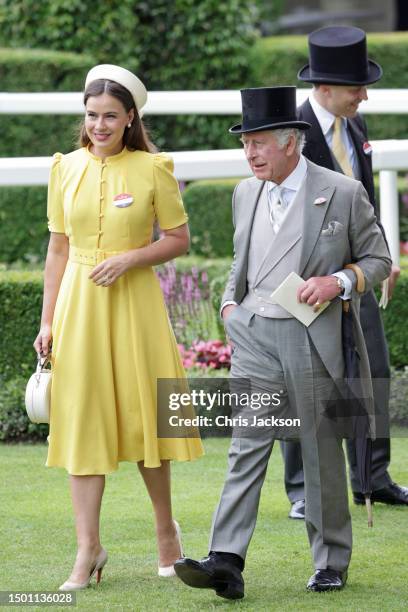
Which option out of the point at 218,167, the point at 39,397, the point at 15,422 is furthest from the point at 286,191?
the point at 15,422

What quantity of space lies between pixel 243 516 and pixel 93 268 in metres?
0.95

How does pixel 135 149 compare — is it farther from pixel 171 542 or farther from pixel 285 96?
pixel 171 542

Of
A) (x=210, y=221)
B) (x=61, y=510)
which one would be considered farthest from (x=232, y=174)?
(x=210, y=221)

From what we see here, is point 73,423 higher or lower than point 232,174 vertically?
lower

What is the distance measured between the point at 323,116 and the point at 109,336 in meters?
1.40

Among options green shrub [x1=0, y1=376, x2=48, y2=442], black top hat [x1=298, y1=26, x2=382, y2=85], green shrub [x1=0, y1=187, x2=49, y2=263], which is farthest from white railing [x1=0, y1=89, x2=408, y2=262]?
green shrub [x1=0, y1=187, x2=49, y2=263]

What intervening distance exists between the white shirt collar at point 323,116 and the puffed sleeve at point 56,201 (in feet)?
3.90

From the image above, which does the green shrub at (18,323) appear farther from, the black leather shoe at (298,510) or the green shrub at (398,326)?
the black leather shoe at (298,510)

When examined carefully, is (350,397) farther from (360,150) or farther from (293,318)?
(360,150)

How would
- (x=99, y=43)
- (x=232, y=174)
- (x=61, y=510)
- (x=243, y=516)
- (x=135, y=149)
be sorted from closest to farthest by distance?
(x=243, y=516) < (x=135, y=149) < (x=61, y=510) < (x=232, y=174) < (x=99, y=43)

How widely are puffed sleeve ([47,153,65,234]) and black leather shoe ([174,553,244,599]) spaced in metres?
1.22

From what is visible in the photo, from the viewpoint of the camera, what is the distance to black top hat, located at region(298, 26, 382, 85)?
17.6 ft

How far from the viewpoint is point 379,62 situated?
44.3ft

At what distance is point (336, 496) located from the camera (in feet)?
14.9
